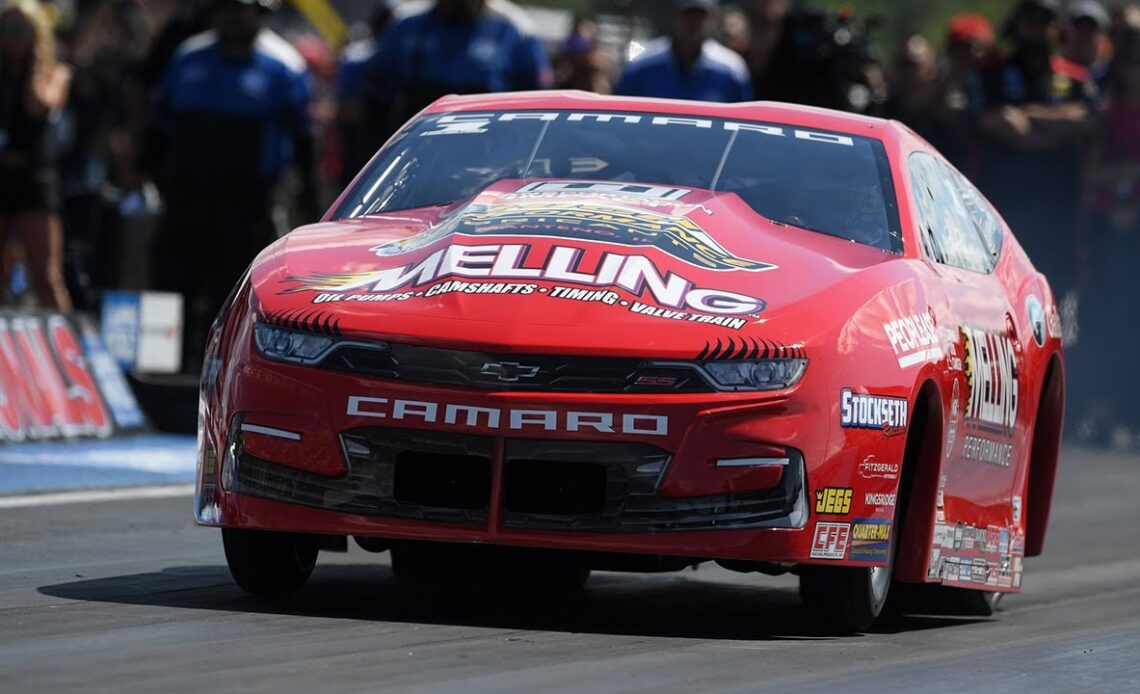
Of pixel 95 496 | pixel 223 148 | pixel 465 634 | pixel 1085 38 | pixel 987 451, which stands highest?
pixel 987 451

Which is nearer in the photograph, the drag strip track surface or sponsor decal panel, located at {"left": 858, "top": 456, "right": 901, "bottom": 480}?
the drag strip track surface

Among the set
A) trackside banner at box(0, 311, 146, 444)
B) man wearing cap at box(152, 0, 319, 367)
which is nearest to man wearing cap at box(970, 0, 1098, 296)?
man wearing cap at box(152, 0, 319, 367)

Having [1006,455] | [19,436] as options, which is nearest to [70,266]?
[19,436]

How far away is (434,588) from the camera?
7.61 m

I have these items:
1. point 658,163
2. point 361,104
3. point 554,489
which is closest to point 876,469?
point 554,489

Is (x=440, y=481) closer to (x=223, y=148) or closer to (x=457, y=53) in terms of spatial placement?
(x=223, y=148)

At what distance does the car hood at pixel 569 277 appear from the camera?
6352 millimetres

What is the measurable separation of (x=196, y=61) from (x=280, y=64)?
45 cm

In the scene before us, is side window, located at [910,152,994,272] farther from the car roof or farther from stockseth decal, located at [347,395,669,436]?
stockseth decal, located at [347,395,669,436]

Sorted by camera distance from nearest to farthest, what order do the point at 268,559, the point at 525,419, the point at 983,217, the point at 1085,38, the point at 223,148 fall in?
the point at 525,419 → the point at 268,559 → the point at 983,217 → the point at 223,148 → the point at 1085,38

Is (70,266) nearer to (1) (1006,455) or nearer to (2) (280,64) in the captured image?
(2) (280,64)

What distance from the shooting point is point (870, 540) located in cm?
664

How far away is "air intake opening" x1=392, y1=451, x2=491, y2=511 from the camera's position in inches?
253

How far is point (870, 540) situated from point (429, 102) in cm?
758
